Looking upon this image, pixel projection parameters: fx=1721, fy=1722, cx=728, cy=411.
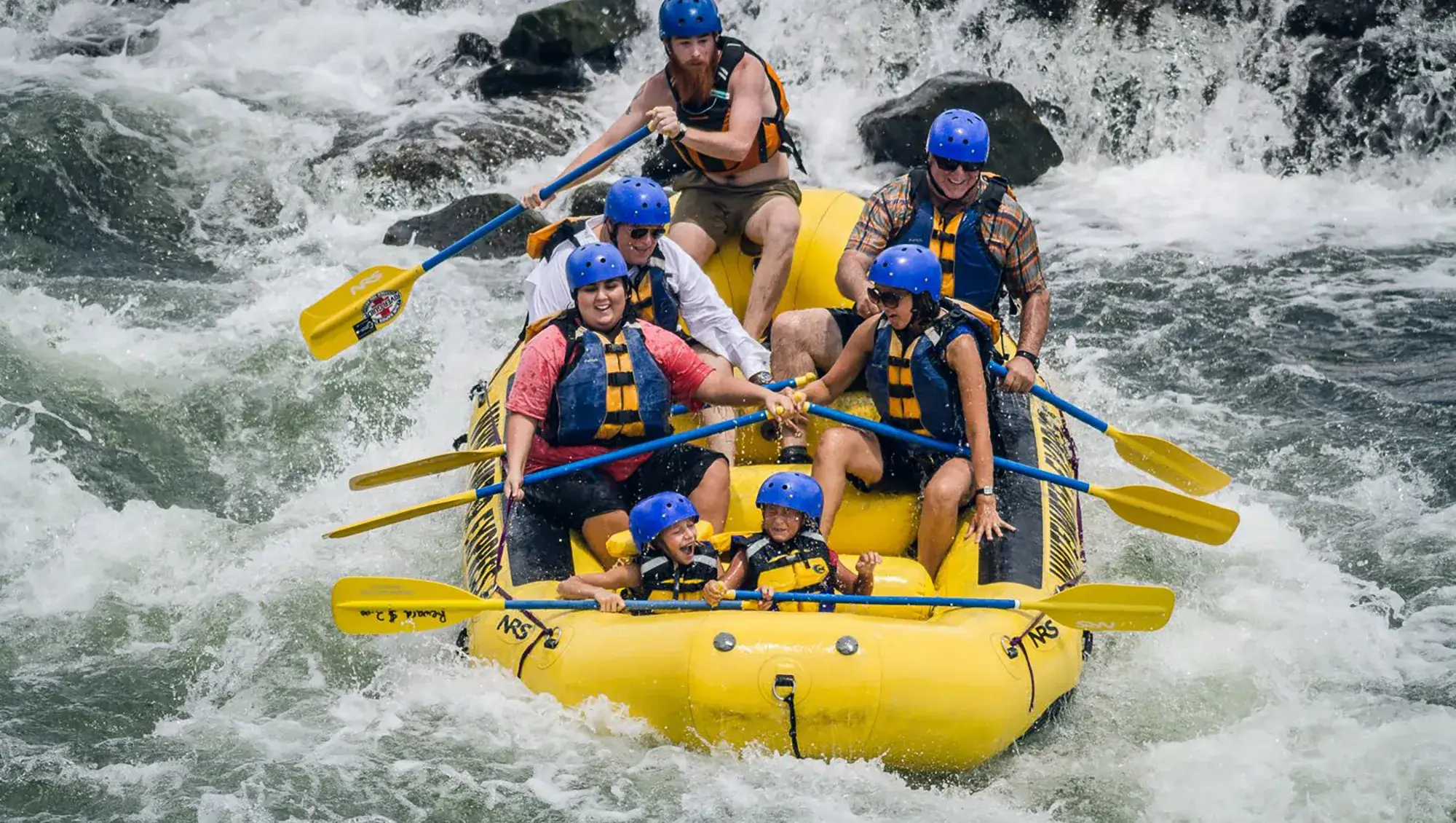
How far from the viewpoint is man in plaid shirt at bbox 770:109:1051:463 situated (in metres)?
6.58

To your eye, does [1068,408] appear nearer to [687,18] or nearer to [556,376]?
[556,376]

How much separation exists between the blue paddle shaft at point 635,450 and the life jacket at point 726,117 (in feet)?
5.01

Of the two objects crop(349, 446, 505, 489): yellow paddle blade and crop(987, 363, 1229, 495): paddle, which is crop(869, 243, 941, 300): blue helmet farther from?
crop(349, 446, 505, 489): yellow paddle blade

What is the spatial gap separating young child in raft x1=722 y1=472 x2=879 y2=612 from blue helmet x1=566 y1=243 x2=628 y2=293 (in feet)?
3.10

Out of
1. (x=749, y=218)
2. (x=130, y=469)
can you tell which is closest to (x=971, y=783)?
(x=749, y=218)

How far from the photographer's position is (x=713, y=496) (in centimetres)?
607

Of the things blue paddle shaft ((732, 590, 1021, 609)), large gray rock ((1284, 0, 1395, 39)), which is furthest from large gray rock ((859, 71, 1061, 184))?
blue paddle shaft ((732, 590, 1021, 609))

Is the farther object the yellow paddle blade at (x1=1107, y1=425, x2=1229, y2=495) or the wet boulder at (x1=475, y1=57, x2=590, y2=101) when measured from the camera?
the wet boulder at (x1=475, y1=57, x2=590, y2=101)

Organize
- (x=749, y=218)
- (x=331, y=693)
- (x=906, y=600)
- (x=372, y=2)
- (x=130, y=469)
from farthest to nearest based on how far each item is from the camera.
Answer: (x=372, y=2) < (x=130, y=469) < (x=749, y=218) < (x=331, y=693) < (x=906, y=600)

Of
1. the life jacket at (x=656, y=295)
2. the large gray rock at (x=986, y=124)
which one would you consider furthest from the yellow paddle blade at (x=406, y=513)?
the large gray rock at (x=986, y=124)

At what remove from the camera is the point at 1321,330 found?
1012 cm

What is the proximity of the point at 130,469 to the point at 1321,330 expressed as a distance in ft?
22.0

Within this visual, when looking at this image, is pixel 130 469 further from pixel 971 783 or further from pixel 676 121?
pixel 971 783

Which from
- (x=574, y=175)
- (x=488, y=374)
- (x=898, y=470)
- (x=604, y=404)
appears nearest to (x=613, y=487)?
(x=604, y=404)
